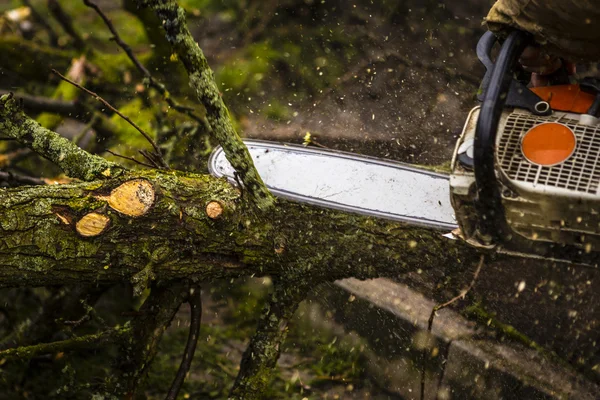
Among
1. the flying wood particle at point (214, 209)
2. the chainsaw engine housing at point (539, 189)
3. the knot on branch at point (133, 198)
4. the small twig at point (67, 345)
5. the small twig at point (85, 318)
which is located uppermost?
the chainsaw engine housing at point (539, 189)

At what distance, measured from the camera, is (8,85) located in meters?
4.11

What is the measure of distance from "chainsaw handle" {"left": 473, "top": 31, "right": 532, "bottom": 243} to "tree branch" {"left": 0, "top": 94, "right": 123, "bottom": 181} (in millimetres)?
1214

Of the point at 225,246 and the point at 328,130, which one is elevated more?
the point at 225,246

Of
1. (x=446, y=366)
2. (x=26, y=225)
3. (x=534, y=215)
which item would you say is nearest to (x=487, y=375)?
(x=446, y=366)

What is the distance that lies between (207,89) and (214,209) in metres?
0.40

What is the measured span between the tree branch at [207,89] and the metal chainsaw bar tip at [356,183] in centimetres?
35

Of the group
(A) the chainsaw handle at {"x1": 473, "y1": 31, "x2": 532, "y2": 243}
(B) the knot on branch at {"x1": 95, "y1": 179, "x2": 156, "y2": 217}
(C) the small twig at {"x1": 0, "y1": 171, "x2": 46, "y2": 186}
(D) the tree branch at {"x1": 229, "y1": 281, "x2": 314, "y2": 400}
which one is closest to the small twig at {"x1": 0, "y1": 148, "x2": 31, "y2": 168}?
(C) the small twig at {"x1": 0, "y1": 171, "x2": 46, "y2": 186}

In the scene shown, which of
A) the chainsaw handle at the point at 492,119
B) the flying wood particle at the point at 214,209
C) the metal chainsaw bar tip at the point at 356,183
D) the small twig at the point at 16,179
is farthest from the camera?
the small twig at the point at 16,179

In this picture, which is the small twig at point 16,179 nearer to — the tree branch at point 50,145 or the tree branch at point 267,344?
the tree branch at point 50,145

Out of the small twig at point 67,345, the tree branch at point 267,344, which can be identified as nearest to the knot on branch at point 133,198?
the small twig at point 67,345

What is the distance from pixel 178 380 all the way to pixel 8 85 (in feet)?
9.45

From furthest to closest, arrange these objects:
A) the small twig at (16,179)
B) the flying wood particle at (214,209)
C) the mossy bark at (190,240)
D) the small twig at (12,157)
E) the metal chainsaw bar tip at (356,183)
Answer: the small twig at (12,157), the small twig at (16,179), the metal chainsaw bar tip at (356,183), the flying wood particle at (214,209), the mossy bark at (190,240)

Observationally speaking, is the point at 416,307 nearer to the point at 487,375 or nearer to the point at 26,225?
the point at 487,375

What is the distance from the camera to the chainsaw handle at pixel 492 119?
1.61 meters
